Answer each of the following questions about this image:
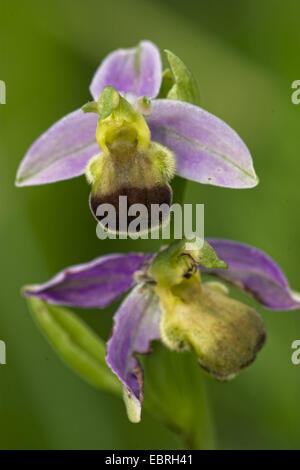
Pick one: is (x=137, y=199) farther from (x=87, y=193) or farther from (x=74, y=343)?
(x=87, y=193)

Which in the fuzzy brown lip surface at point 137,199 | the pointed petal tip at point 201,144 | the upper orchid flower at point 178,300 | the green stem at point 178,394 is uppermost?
the pointed petal tip at point 201,144

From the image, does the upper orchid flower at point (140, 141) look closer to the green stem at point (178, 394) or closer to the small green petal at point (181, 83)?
the small green petal at point (181, 83)

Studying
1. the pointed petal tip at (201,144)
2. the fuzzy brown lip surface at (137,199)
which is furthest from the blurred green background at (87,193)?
the fuzzy brown lip surface at (137,199)

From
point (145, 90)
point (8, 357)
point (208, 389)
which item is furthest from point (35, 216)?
point (145, 90)

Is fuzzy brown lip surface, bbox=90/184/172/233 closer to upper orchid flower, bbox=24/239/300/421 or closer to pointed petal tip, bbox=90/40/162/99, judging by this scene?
upper orchid flower, bbox=24/239/300/421

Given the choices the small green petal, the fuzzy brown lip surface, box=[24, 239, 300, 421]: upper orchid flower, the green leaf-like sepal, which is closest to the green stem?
box=[24, 239, 300, 421]: upper orchid flower

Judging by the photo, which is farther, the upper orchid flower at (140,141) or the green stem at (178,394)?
the green stem at (178,394)
